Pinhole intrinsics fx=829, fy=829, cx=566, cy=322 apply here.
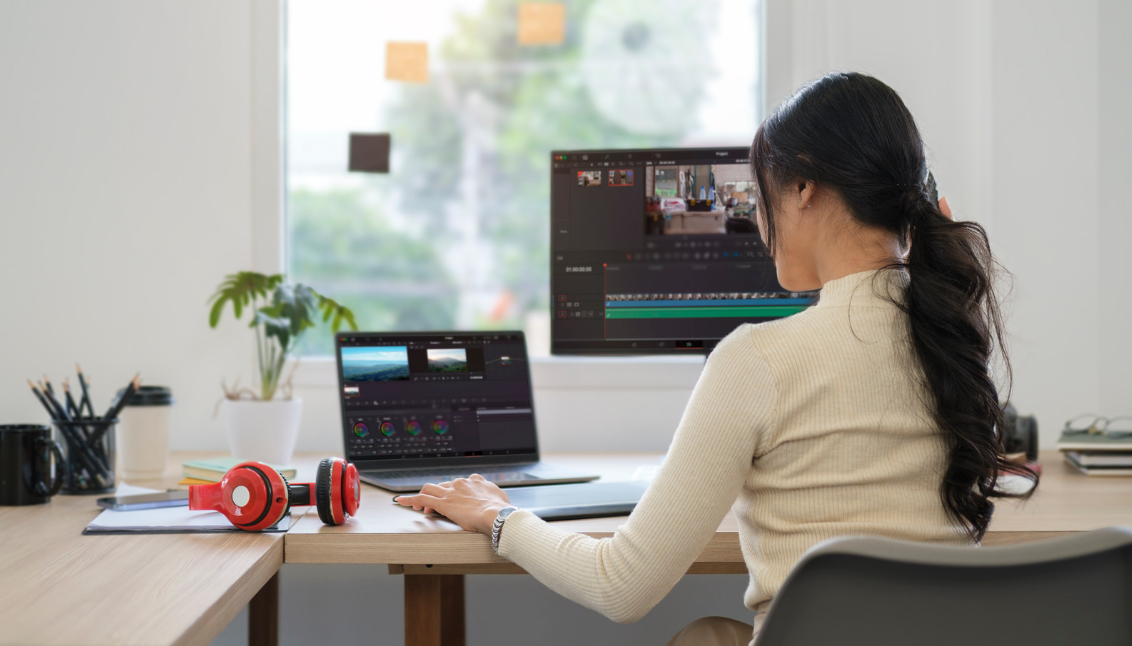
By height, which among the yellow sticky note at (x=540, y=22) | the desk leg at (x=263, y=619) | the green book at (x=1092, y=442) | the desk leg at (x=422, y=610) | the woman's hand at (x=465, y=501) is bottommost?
the desk leg at (x=263, y=619)

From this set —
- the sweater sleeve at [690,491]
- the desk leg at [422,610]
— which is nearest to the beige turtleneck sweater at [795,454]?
the sweater sleeve at [690,491]

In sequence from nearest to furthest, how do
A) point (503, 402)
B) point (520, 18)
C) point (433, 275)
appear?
point (503, 402) < point (520, 18) < point (433, 275)

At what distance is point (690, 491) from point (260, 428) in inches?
38.4

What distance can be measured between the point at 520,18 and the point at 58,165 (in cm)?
106

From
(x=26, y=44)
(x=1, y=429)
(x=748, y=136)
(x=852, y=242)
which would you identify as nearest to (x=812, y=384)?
(x=852, y=242)

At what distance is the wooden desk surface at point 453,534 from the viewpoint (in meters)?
0.99

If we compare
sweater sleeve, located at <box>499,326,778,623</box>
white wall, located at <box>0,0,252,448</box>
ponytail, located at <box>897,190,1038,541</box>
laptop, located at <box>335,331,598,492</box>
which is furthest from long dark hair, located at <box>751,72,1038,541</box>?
white wall, located at <box>0,0,252,448</box>

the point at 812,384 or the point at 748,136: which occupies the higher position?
the point at 748,136

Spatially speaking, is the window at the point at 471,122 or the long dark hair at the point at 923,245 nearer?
the long dark hair at the point at 923,245

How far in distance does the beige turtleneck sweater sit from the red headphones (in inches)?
13.4

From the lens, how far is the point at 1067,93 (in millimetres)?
1748

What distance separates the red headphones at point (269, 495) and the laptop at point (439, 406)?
0.27 metres

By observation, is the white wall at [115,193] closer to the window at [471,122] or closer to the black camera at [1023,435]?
the window at [471,122]

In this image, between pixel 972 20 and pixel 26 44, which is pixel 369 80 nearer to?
pixel 26 44
